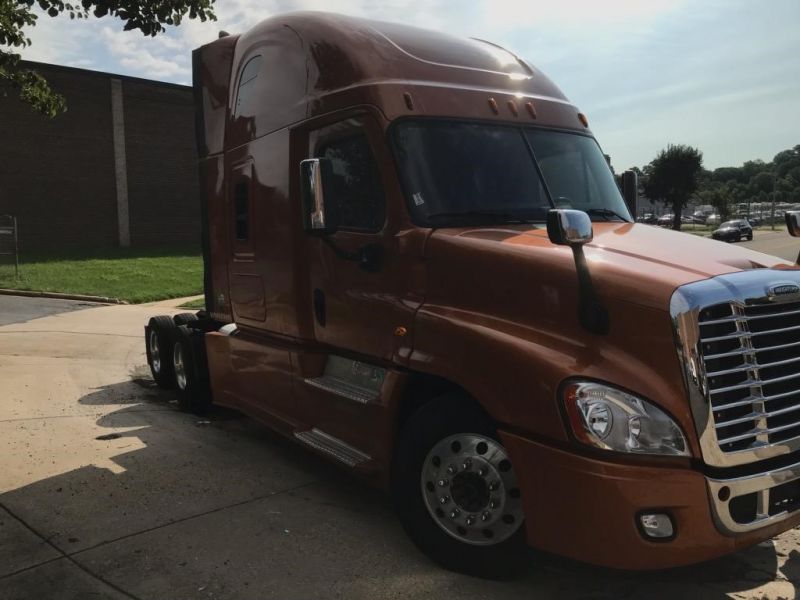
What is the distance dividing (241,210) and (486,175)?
8.02ft

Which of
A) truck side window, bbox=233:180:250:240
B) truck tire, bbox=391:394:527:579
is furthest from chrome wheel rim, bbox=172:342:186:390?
truck tire, bbox=391:394:527:579

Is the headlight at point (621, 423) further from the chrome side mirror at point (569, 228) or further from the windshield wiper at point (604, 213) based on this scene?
the windshield wiper at point (604, 213)

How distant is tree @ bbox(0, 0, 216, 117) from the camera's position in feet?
23.3

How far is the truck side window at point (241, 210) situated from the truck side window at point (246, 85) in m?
0.60

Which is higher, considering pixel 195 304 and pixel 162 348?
pixel 162 348

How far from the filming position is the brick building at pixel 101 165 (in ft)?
90.3

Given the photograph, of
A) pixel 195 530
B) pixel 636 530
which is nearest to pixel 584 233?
pixel 636 530

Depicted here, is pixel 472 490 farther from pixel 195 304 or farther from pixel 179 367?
pixel 195 304

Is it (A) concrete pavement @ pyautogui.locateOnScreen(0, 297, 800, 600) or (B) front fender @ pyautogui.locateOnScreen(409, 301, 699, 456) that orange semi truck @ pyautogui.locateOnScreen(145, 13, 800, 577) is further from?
(A) concrete pavement @ pyautogui.locateOnScreen(0, 297, 800, 600)

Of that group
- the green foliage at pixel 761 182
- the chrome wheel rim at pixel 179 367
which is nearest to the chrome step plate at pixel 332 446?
the chrome wheel rim at pixel 179 367

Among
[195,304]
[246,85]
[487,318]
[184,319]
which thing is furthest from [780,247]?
[487,318]

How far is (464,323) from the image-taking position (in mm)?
3395

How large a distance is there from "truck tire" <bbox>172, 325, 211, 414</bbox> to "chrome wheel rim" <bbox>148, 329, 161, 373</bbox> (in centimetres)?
90

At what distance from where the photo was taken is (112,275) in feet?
66.3
